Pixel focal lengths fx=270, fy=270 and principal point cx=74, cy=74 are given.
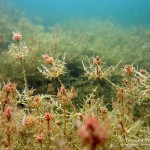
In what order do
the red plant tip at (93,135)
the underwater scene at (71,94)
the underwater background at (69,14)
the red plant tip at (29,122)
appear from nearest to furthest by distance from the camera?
the red plant tip at (93,135) → the underwater scene at (71,94) → the red plant tip at (29,122) → the underwater background at (69,14)

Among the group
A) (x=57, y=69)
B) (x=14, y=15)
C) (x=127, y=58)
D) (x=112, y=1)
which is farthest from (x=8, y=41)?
(x=112, y=1)

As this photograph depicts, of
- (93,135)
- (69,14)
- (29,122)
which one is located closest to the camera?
(93,135)

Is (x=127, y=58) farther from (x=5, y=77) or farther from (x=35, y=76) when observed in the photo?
(x=5, y=77)

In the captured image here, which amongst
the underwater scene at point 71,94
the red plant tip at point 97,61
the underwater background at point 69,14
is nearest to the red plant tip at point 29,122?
the underwater scene at point 71,94

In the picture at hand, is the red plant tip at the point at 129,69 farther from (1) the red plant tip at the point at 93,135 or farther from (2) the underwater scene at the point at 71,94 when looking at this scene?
(1) the red plant tip at the point at 93,135

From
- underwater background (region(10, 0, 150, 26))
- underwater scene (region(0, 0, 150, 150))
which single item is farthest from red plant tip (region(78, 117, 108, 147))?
underwater background (region(10, 0, 150, 26))

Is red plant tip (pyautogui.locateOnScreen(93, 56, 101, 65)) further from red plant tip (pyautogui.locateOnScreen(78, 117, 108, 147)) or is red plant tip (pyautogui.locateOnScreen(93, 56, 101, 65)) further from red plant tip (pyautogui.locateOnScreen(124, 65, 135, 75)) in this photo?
red plant tip (pyautogui.locateOnScreen(78, 117, 108, 147))

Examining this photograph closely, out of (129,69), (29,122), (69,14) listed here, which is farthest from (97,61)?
(69,14)

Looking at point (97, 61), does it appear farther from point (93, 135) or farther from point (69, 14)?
point (69, 14)

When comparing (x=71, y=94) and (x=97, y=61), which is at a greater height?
(x=97, y=61)
